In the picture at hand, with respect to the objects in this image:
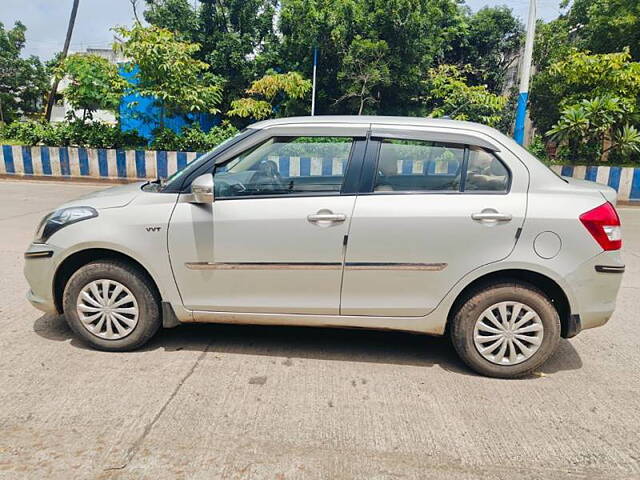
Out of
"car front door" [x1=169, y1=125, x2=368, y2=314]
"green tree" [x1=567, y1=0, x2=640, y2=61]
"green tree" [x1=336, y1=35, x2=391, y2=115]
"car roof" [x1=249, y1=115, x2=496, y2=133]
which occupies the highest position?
"green tree" [x1=567, y1=0, x2=640, y2=61]

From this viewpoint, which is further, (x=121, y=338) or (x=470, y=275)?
(x=121, y=338)

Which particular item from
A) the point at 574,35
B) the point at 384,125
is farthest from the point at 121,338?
the point at 574,35

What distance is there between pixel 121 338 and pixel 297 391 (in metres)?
1.45

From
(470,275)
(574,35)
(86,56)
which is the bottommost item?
(470,275)

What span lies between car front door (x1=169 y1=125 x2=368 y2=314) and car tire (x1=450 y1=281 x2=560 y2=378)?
95 cm

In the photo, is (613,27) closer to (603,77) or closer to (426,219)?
(603,77)

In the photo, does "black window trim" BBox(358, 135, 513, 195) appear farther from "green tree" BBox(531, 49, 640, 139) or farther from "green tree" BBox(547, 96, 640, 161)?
"green tree" BBox(531, 49, 640, 139)

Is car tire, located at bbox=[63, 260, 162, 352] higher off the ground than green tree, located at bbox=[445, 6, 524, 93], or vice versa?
green tree, located at bbox=[445, 6, 524, 93]

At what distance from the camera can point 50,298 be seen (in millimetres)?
3652

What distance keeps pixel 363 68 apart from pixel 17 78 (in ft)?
92.5

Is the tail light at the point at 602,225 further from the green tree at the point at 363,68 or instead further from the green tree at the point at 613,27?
the green tree at the point at 613,27

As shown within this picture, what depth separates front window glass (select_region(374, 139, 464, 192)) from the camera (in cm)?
339

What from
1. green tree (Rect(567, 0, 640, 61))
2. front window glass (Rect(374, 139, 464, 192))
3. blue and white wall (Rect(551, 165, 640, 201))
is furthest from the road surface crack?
green tree (Rect(567, 0, 640, 61))

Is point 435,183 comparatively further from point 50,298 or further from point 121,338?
point 50,298
